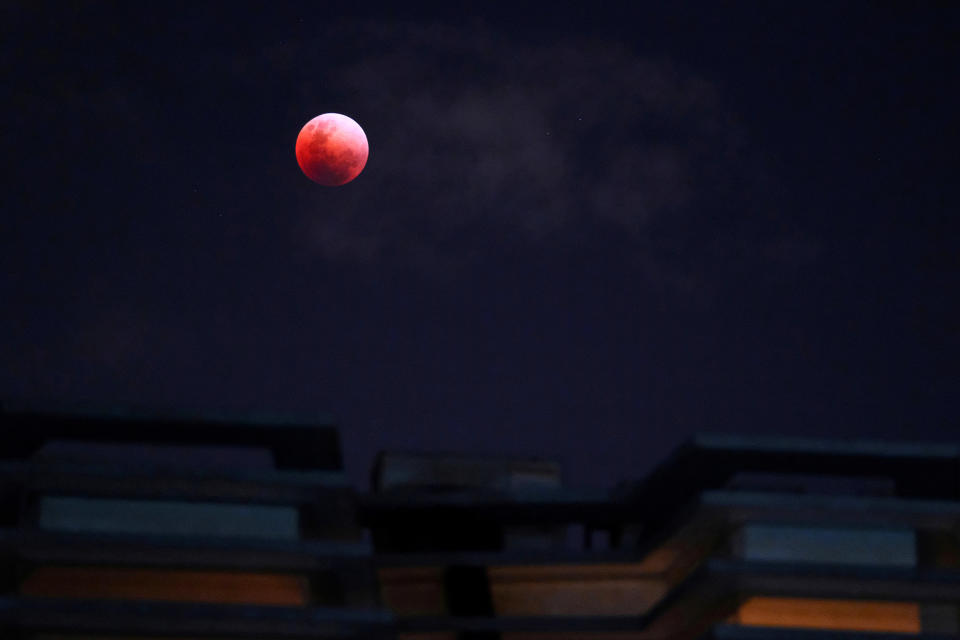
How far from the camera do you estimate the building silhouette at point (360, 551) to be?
1626 inches

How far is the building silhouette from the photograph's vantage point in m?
41.3

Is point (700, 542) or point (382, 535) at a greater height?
point (382, 535)

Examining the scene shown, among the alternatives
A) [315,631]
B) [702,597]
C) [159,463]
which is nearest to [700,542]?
[702,597]

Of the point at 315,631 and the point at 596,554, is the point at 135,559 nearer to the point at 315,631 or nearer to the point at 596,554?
the point at 315,631

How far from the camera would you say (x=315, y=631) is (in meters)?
41.5

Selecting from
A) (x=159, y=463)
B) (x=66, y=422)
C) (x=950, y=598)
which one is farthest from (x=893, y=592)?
(x=66, y=422)

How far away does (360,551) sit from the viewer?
42.3 m

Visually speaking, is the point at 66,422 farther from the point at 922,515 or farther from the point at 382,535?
the point at 922,515

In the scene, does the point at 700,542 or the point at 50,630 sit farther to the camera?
the point at 700,542

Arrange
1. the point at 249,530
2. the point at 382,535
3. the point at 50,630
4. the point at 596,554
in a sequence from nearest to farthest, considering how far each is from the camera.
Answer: the point at 50,630 → the point at 249,530 → the point at 596,554 → the point at 382,535

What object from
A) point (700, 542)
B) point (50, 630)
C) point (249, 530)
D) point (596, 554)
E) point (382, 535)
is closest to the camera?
point (50, 630)

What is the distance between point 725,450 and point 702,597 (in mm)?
4635

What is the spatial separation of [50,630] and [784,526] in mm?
22231

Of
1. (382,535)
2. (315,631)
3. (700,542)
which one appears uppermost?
(382,535)
